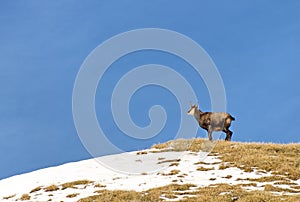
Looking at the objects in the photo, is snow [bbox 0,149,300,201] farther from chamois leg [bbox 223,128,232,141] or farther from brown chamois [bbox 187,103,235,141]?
chamois leg [bbox 223,128,232,141]

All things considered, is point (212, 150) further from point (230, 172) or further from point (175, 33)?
point (175, 33)

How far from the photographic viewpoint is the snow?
25859 mm

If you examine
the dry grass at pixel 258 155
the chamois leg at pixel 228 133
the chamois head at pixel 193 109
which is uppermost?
the chamois head at pixel 193 109

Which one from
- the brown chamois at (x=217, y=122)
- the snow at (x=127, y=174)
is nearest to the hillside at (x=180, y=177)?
the snow at (x=127, y=174)

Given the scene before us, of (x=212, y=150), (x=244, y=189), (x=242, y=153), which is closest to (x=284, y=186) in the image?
(x=244, y=189)

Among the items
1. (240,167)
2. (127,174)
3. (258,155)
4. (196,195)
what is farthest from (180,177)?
(258,155)

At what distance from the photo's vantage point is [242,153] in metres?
33.3

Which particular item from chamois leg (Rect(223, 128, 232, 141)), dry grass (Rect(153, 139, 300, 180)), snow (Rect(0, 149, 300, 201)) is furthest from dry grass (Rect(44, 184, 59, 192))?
chamois leg (Rect(223, 128, 232, 141))

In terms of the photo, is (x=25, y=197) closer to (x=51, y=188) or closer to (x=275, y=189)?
(x=51, y=188)

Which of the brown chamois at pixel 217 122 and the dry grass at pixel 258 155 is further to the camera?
the brown chamois at pixel 217 122

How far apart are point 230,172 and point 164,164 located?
18.8 feet

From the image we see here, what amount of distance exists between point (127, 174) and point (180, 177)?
454 cm

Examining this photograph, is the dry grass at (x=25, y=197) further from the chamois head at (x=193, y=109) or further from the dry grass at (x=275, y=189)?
the chamois head at (x=193, y=109)

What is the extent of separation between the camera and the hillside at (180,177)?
2250cm
